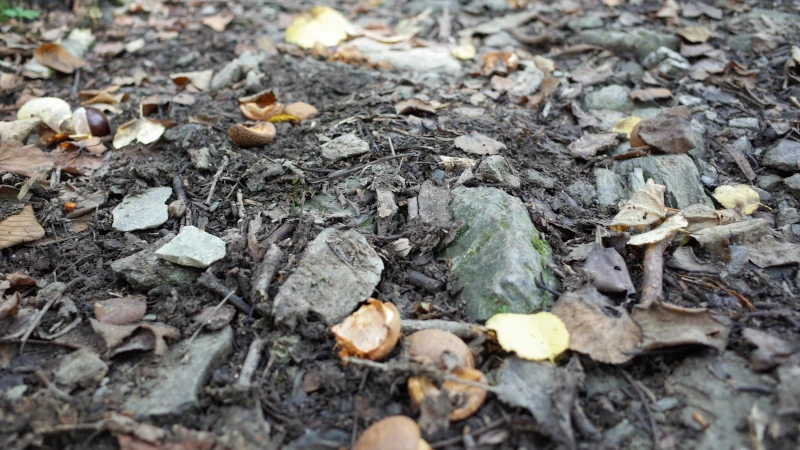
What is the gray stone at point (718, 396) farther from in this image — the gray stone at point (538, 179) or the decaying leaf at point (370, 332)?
the gray stone at point (538, 179)

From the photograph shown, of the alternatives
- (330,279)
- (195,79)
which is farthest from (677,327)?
(195,79)

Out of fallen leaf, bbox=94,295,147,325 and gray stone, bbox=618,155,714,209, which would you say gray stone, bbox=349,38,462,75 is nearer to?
gray stone, bbox=618,155,714,209

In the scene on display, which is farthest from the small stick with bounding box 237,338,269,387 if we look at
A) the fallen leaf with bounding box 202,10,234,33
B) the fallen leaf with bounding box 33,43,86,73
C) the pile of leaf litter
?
the fallen leaf with bounding box 202,10,234,33

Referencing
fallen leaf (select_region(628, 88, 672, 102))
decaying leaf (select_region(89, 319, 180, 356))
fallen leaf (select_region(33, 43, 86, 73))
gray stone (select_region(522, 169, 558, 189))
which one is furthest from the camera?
fallen leaf (select_region(33, 43, 86, 73))

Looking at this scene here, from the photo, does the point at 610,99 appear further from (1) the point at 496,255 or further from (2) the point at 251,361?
(2) the point at 251,361

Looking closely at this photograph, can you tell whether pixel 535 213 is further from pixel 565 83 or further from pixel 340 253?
pixel 565 83

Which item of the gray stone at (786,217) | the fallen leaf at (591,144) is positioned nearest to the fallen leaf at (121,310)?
the fallen leaf at (591,144)
